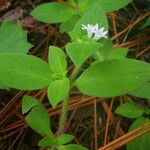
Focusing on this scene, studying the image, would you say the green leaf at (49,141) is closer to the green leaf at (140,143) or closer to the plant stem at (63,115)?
the plant stem at (63,115)

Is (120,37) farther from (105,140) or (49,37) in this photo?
(105,140)

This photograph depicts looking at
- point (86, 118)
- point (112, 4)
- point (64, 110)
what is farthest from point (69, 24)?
point (64, 110)

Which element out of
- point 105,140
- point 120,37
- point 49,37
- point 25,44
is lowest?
point 105,140

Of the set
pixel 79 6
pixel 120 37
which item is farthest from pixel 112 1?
pixel 120 37

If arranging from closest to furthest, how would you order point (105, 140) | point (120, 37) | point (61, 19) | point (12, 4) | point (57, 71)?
1. point (57, 71)
2. point (105, 140)
3. point (61, 19)
4. point (120, 37)
5. point (12, 4)

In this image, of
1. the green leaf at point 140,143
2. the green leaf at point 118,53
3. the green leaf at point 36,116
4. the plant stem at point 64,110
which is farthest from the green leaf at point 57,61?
the green leaf at point 140,143

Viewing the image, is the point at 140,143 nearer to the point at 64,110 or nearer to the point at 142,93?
the point at 142,93
